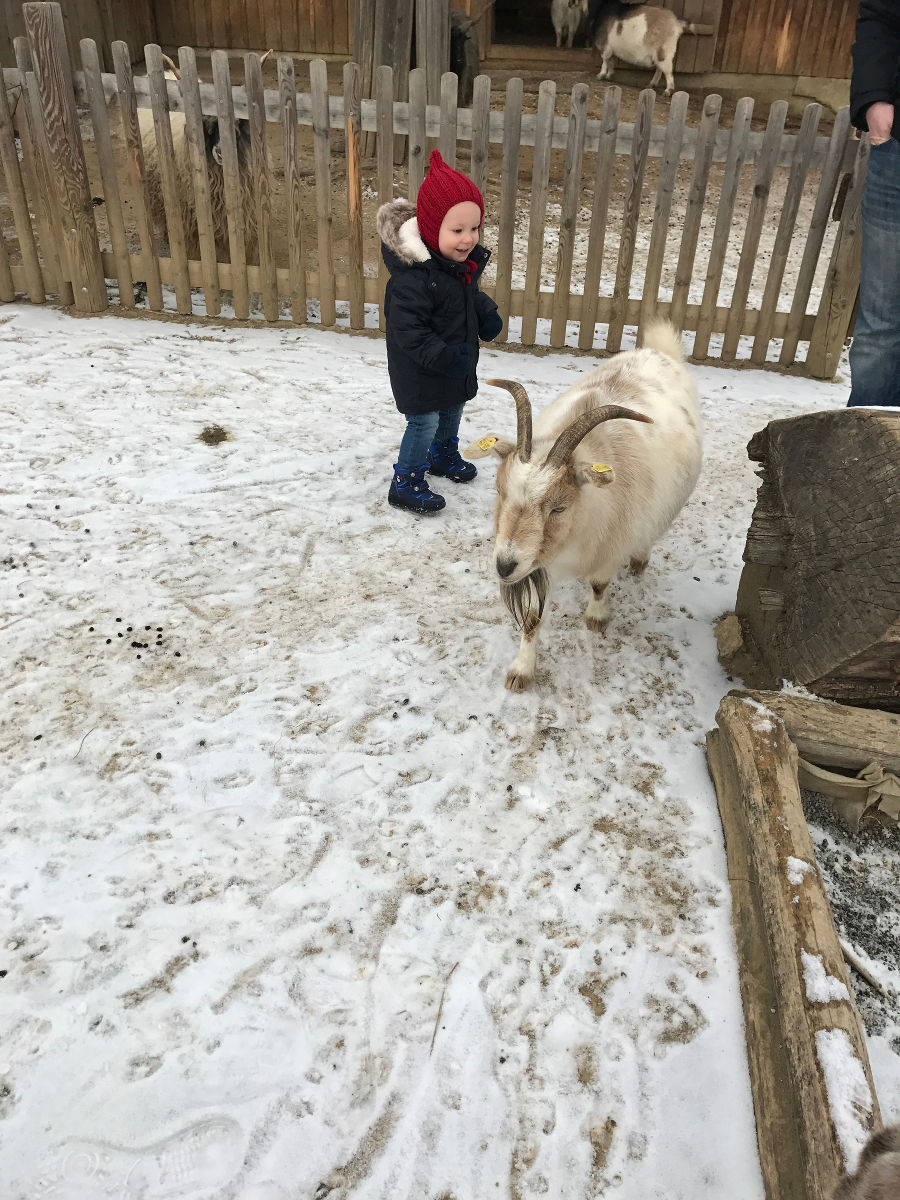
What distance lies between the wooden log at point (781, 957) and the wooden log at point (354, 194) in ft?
15.4

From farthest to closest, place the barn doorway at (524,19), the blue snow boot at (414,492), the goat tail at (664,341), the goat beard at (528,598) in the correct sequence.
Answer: the barn doorway at (524,19), the blue snow boot at (414,492), the goat tail at (664,341), the goat beard at (528,598)

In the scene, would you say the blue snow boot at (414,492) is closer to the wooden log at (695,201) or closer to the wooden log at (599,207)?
the wooden log at (599,207)

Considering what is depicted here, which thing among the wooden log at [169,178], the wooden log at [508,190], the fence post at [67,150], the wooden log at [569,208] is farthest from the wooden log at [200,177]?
the wooden log at [569,208]

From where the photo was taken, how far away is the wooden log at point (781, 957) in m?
1.67

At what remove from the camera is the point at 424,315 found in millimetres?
3709

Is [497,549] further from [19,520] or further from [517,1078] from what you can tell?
[19,520]

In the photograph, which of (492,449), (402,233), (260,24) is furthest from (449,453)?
(260,24)

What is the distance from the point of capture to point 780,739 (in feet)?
8.09

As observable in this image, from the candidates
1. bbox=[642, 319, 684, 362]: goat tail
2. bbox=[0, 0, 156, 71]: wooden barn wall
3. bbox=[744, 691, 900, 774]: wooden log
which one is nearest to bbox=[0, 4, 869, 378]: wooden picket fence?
bbox=[642, 319, 684, 362]: goat tail

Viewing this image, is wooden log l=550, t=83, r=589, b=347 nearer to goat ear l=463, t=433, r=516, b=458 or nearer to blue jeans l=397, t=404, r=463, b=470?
blue jeans l=397, t=404, r=463, b=470

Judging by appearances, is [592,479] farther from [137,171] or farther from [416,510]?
[137,171]

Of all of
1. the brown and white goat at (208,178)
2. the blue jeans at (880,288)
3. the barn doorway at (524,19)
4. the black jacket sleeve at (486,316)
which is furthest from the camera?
the barn doorway at (524,19)

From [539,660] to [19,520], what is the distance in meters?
2.63

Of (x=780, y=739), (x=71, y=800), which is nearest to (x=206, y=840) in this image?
(x=71, y=800)
